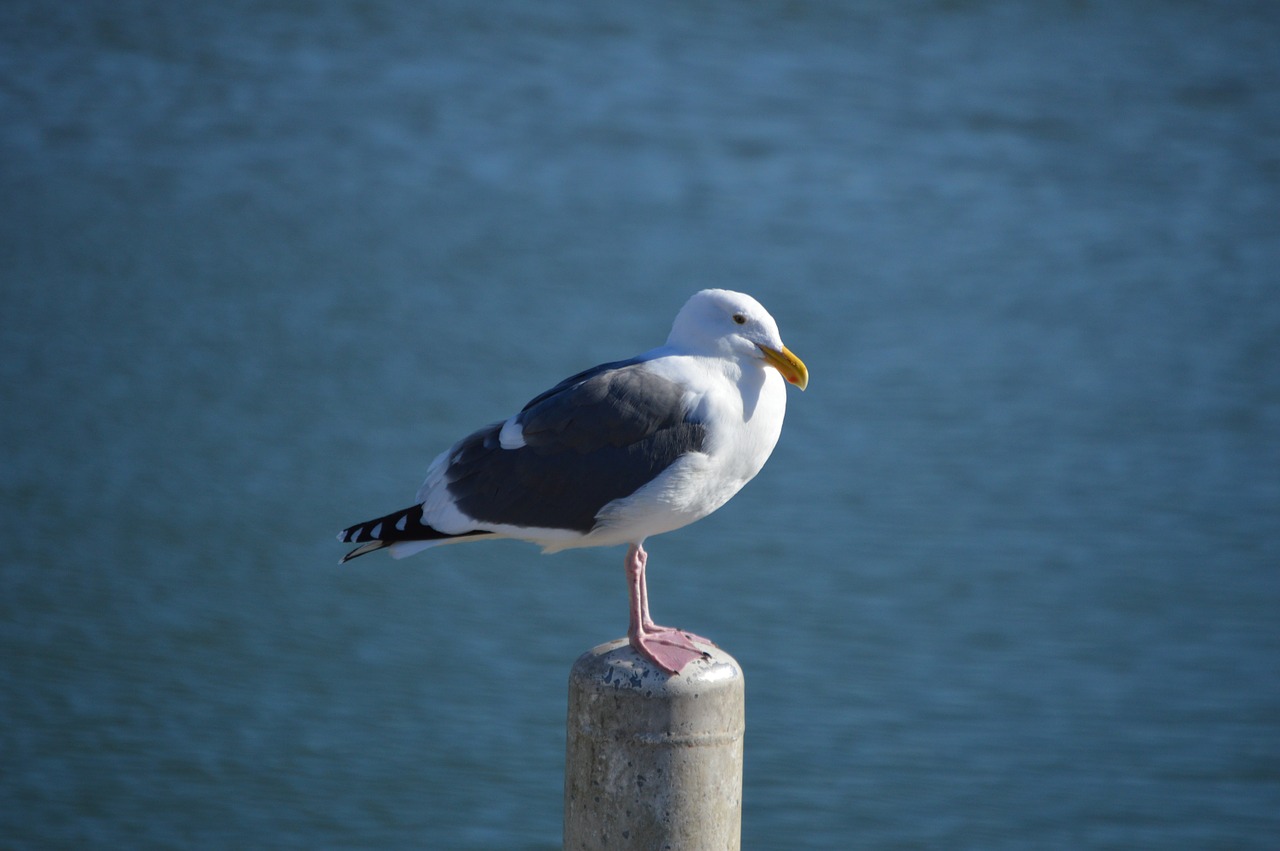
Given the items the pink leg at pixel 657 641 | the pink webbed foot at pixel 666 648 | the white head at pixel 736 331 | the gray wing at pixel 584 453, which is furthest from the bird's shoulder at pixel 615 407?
the pink webbed foot at pixel 666 648

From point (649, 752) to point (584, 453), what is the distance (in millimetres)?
840

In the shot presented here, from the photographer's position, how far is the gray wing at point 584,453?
12.7ft

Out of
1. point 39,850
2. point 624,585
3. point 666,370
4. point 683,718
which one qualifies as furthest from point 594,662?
point 624,585

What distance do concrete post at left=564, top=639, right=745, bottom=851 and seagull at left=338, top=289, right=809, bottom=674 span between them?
0.78ft

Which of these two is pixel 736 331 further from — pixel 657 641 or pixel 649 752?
pixel 649 752

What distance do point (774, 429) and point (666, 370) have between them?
0.36 metres

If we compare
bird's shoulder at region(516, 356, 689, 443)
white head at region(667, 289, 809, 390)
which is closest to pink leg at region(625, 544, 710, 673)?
bird's shoulder at region(516, 356, 689, 443)

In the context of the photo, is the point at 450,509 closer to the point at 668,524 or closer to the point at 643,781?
Answer: the point at 668,524

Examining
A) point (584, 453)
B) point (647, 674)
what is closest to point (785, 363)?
point (584, 453)

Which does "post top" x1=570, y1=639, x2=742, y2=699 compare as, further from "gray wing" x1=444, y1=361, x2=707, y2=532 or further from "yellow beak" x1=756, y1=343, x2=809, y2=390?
"yellow beak" x1=756, y1=343, x2=809, y2=390

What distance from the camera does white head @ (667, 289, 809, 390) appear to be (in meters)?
3.89

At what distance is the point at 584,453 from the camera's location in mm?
3959

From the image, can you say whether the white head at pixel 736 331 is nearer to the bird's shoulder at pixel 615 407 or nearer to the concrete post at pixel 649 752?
the bird's shoulder at pixel 615 407

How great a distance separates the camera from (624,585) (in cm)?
895
